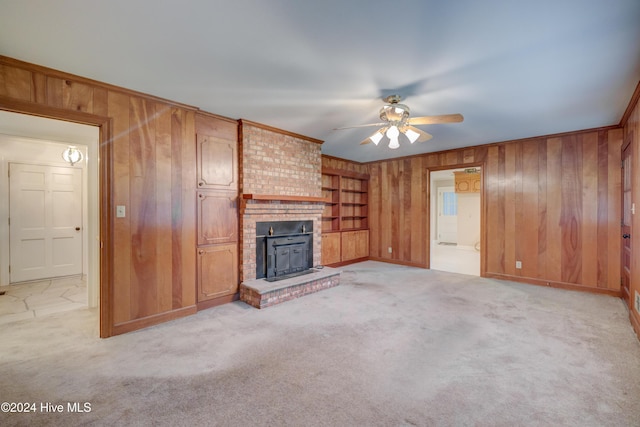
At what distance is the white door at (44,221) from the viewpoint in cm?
462

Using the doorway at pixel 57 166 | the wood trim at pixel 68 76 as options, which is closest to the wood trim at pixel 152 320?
the doorway at pixel 57 166

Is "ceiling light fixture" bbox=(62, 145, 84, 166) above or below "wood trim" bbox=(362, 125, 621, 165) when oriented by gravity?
below

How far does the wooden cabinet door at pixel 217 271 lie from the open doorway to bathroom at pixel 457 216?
15.5ft

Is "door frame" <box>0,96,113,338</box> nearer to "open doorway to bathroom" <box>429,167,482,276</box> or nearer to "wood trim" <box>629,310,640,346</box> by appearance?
"wood trim" <box>629,310,640,346</box>

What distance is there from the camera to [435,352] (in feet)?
7.93

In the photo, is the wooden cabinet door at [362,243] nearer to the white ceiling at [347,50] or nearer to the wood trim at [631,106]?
the white ceiling at [347,50]

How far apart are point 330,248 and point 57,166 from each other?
543 centimetres

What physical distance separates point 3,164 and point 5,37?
3902mm

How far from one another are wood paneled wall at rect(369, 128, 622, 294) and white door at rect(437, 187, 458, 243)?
484 centimetres

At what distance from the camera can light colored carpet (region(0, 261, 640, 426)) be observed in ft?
5.59

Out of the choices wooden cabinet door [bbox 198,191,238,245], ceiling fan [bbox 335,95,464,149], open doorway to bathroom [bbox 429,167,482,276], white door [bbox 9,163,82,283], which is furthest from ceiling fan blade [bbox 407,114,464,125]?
white door [bbox 9,163,82,283]

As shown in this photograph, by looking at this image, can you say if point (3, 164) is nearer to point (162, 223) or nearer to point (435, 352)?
point (162, 223)

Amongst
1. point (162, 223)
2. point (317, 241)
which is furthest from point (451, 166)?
point (162, 223)

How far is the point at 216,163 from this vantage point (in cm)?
366
